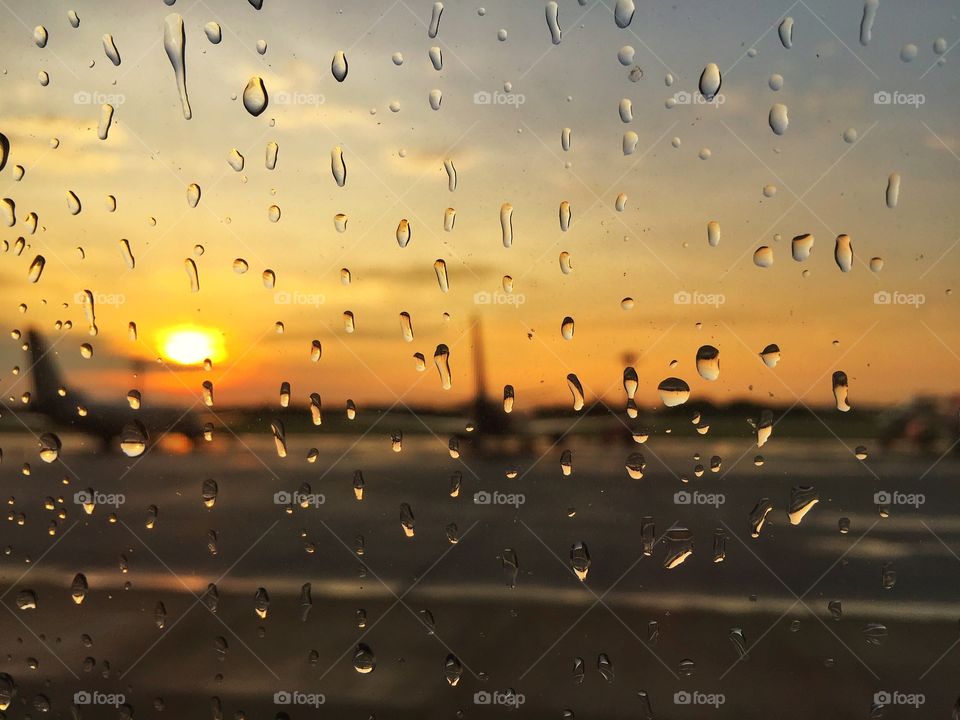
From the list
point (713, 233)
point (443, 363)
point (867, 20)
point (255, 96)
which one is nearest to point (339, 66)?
point (255, 96)

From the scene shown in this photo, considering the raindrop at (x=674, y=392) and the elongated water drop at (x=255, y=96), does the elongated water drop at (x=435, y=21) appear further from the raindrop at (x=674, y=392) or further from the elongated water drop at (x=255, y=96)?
the raindrop at (x=674, y=392)

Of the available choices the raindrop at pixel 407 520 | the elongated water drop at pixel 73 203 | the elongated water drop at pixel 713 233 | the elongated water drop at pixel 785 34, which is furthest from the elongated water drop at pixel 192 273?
the elongated water drop at pixel 785 34

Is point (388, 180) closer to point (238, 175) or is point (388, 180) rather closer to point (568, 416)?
point (238, 175)

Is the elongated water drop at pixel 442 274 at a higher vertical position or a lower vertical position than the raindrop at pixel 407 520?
higher

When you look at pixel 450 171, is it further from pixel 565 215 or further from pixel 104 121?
pixel 104 121

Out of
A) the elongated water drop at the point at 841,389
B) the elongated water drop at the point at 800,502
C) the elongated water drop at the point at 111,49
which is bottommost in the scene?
the elongated water drop at the point at 800,502

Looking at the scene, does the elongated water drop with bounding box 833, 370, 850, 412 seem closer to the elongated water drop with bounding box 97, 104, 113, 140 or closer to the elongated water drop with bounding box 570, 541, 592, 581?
the elongated water drop with bounding box 570, 541, 592, 581
